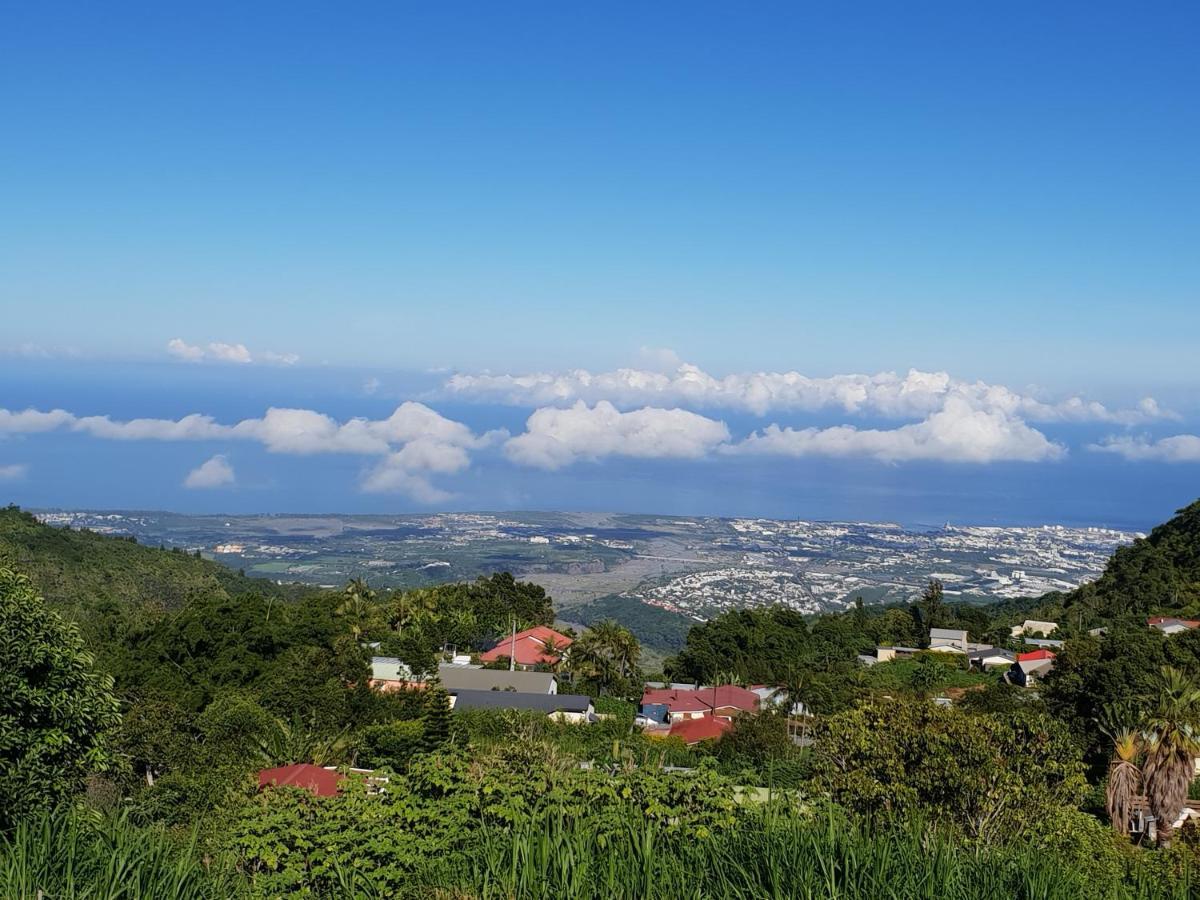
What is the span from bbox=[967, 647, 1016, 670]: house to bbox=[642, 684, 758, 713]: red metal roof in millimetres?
15652

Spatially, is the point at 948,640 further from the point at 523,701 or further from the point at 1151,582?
the point at 523,701

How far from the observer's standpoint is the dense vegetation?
18.1ft

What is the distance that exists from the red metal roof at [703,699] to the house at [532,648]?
221 inches

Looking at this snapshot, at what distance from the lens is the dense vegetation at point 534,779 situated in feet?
18.1

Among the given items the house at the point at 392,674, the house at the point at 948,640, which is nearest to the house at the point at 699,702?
the house at the point at 392,674

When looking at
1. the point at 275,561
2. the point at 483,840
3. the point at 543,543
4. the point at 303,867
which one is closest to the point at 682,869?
the point at 483,840

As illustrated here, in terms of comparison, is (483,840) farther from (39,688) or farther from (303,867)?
(39,688)

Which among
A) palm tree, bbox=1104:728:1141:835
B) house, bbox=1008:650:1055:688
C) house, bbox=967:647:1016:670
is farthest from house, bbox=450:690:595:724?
house, bbox=967:647:1016:670

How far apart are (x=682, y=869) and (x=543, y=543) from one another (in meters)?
189

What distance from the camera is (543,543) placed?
193 m

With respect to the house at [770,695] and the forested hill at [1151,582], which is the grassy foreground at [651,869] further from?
the forested hill at [1151,582]

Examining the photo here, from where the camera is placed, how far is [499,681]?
138ft

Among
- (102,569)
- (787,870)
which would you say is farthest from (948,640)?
(787,870)

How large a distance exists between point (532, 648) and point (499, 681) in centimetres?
1032
